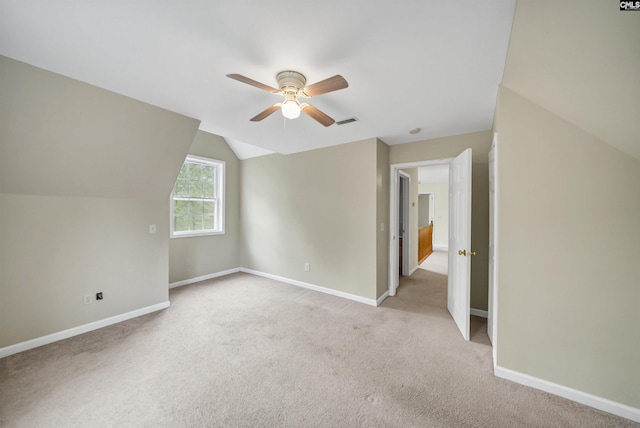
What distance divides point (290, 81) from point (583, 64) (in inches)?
73.1

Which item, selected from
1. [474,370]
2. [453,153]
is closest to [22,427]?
[474,370]

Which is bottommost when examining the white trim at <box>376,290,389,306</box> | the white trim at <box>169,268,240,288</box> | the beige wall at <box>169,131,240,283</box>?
the white trim at <box>376,290,389,306</box>

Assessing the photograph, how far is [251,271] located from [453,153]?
4.37m

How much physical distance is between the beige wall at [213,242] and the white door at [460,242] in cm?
419

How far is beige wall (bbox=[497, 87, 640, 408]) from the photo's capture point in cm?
162

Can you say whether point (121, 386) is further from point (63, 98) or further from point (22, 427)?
point (63, 98)

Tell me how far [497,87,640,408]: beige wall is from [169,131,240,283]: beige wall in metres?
4.58

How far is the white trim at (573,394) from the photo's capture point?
1.59 meters

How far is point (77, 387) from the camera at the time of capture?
6.00 ft

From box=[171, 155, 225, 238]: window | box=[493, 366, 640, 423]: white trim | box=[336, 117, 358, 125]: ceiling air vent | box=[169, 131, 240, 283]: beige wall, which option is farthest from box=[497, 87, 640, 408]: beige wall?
box=[171, 155, 225, 238]: window

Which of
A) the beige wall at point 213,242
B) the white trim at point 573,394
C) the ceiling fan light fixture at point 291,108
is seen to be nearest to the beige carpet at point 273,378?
the white trim at point 573,394

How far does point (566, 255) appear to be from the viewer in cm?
176

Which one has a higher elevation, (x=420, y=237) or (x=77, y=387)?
(x=420, y=237)

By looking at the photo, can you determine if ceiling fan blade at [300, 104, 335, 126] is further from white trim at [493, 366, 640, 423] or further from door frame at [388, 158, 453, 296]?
white trim at [493, 366, 640, 423]
